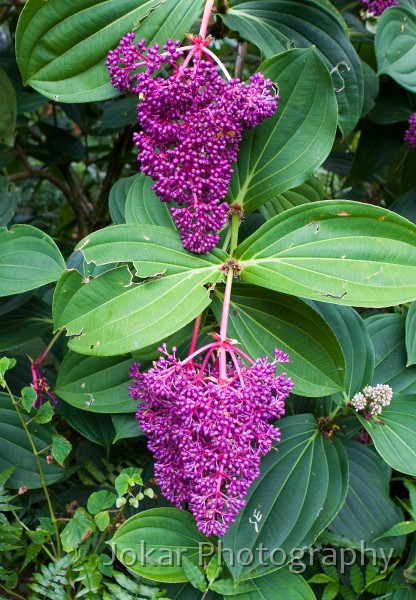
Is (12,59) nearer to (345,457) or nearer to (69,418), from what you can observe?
(69,418)

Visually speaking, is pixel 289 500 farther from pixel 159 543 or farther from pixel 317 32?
pixel 317 32

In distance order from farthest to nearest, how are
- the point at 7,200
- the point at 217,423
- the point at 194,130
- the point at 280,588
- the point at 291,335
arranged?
the point at 7,200, the point at 280,588, the point at 291,335, the point at 194,130, the point at 217,423

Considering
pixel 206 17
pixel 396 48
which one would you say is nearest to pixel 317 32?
pixel 396 48

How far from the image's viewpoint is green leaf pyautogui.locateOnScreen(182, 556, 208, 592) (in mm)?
1190

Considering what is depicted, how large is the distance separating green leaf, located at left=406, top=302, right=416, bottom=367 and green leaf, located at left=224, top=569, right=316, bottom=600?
1.70 feet

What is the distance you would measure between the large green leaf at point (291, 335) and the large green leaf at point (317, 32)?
18.4 inches

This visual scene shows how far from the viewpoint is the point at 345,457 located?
126 centimetres

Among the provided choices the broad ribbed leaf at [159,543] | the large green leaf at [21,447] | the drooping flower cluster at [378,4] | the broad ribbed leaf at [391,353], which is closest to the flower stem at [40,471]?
the large green leaf at [21,447]

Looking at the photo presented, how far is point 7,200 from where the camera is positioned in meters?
1.80

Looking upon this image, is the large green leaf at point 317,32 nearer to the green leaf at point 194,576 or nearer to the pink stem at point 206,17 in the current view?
the pink stem at point 206,17

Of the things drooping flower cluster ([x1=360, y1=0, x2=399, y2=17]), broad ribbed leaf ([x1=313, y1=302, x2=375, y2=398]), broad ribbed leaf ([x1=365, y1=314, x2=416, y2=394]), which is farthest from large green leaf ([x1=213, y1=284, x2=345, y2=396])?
drooping flower cluster ([x1=360, y1=0, x2=399, y2=17])

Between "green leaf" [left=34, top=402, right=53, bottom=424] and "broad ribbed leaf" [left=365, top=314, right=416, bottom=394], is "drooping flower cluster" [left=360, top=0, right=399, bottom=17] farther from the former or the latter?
"green leaf" [left=34, top=402, right=53, bottom=424]

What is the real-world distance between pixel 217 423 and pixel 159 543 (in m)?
0.46

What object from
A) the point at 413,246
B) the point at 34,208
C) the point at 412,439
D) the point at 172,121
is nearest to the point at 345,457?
the point at 412,439
